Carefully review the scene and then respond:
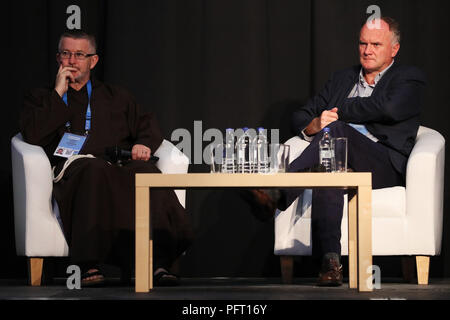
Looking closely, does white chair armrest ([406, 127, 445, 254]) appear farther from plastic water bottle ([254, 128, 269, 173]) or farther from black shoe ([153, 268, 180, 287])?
black shoe ([153, 268, 180, 287])

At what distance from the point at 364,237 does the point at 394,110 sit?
3.42 feet

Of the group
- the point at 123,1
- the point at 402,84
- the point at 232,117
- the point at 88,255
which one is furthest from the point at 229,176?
the point at 123,1

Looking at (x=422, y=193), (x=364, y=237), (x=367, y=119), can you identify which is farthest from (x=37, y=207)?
(x=422, y=193)

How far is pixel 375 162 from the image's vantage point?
372 cm

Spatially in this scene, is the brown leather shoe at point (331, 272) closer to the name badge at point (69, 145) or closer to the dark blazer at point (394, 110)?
the dark blazer at point (394, 110)

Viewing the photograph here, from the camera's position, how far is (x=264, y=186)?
295cm

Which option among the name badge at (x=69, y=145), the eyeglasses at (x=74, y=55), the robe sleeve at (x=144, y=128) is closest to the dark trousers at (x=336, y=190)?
the robe sleeve at (x=144, y=128)

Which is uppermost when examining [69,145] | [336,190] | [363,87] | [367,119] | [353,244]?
[363,87]

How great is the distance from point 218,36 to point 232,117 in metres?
0.46

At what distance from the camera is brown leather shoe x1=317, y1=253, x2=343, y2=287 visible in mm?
3271

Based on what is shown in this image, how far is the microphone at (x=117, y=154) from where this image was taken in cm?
385

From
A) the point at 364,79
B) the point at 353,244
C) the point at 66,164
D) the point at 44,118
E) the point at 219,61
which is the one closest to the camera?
the point at 353,244

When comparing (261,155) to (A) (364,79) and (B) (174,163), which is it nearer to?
(B) (174,163)

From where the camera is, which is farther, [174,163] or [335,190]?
[174,163]
